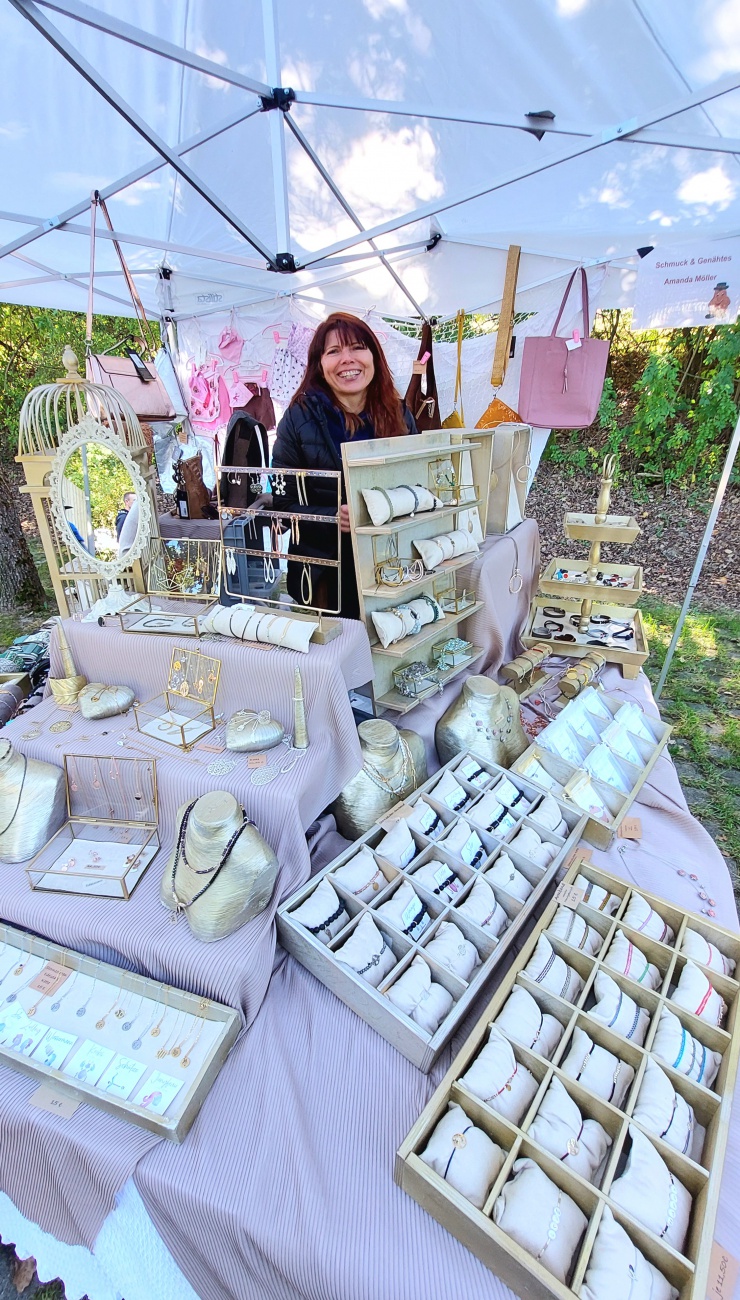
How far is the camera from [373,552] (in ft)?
6.25

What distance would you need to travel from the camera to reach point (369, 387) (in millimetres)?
2037

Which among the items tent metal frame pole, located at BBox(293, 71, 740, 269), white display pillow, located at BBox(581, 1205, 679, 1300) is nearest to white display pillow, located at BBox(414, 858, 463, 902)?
white display pillow, located at BBox(581, 1205, 679, 1300)

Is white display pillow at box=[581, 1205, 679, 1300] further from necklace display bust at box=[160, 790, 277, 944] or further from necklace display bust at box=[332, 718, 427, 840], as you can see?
necklace display bust at box=[332, 718, 427, 840]

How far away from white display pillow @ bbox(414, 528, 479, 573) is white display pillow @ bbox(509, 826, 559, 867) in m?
1.00

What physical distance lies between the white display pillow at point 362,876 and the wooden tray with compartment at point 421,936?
15mm

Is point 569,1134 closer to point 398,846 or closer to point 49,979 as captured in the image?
point 398,846

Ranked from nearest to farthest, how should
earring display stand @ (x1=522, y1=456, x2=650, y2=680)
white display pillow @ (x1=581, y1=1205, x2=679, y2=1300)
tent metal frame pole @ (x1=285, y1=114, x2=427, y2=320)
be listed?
white display pillow @ (x1=581, y1=1205, x2=679, y2=1300) → tent metal frame pole @ (x1=285, y1=114, x2=427, y2=320) → earring display stand @ (x1=522, y1=456, x2=650, y2=680)

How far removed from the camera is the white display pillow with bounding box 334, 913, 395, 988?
3.98 feet

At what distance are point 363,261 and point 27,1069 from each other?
4.63 metres

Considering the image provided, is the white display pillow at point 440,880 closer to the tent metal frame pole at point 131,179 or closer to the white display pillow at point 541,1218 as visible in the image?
the white display pillow at point 541,1218

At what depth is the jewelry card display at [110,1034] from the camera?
3.40ft

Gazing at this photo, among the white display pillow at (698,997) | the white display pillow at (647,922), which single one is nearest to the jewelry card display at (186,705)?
the white display pillow at (647,922)

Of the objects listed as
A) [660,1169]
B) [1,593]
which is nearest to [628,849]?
[660,1169]

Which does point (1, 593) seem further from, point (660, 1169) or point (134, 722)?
point (660, 1169)
